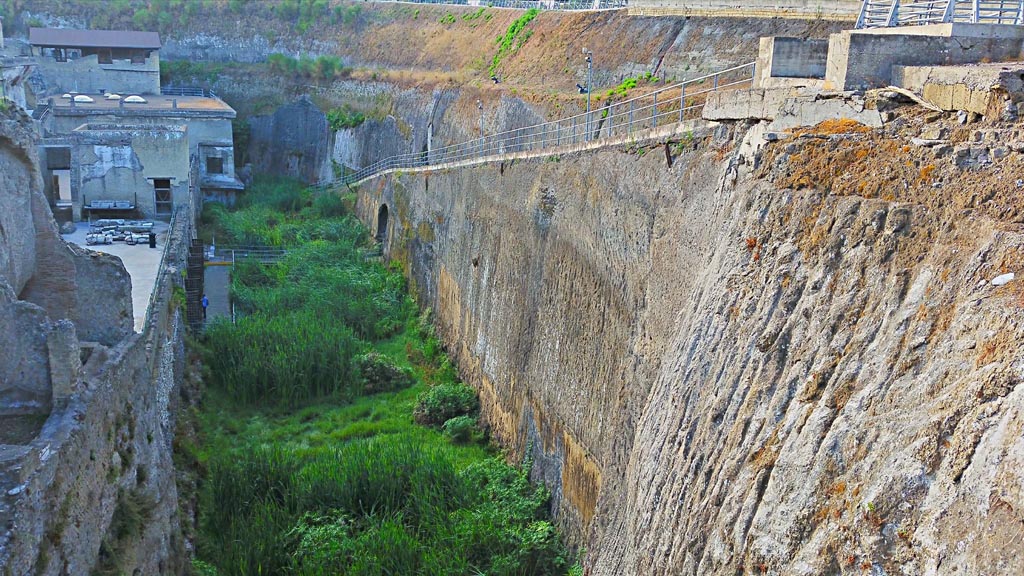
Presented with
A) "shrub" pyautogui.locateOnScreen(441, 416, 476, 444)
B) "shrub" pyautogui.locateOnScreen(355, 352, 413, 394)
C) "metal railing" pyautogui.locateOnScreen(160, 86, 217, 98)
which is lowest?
"shrub" pyautogui.locateOnScreen(441, 416, 476, 444)

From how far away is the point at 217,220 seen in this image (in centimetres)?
3409

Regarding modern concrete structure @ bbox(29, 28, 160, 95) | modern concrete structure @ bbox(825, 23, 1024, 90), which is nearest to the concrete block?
modern concrete structure @ bbox(825, 23, 1024, 90)

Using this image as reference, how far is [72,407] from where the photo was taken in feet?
34.7

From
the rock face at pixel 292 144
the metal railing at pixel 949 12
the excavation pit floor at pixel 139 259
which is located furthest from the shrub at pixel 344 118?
the metal railing at pixel 949 12

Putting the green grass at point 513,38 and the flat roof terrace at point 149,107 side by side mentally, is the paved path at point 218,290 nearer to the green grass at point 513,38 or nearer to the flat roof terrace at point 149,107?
the flat roof terrace at point 149,107

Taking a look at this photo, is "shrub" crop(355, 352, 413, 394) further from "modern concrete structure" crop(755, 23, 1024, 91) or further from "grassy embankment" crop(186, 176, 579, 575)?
"modern concrete structure" crop(755, 23, 1024, 91)

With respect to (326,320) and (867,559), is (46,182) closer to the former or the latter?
(326,320)

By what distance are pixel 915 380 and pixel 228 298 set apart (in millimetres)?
23111

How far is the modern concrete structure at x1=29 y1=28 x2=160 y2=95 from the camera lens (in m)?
43.6

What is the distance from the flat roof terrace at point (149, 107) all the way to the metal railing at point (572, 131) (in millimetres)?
6351

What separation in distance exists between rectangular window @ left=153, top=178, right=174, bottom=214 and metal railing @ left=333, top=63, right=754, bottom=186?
7677 mm

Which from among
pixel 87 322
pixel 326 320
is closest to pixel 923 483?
pixel 87 322

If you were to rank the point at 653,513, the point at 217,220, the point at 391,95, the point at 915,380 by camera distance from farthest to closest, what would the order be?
the point at 391,95 → the point at 217,220 → the point at 653,513 → the point at 915,380

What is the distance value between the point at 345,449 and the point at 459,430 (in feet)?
9.46
